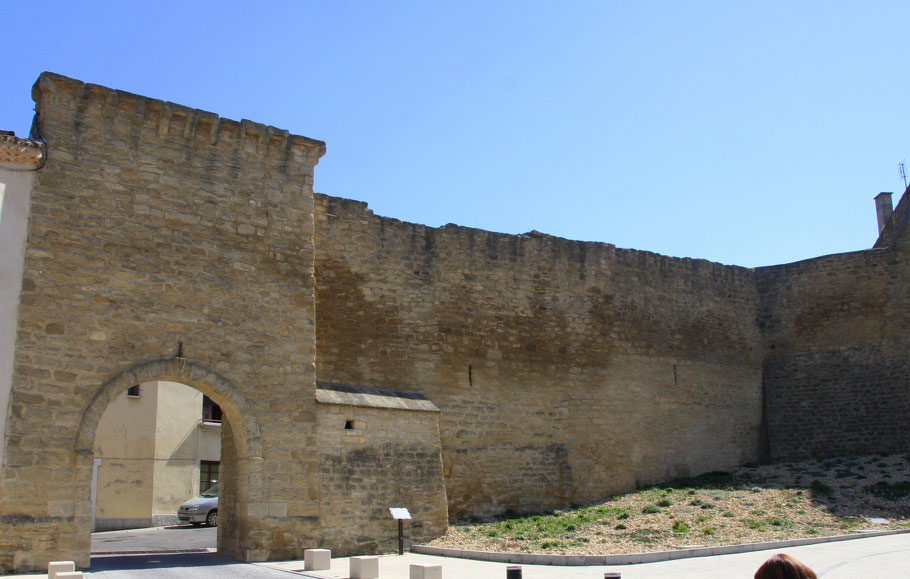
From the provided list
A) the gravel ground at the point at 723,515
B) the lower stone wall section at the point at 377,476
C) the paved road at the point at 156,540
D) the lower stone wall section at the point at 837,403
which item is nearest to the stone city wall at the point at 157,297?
the lower stone wall section at the point at 377,476

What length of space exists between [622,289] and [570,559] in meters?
8.74

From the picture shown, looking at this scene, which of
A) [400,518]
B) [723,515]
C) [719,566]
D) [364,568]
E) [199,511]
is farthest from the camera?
[199,511]

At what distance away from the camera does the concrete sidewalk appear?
9039 mm

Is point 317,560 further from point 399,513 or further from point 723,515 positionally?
point 723,515

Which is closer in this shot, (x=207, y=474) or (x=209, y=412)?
(x=207, y=474)

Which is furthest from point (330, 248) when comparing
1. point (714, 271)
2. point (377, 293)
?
point (714, 271)

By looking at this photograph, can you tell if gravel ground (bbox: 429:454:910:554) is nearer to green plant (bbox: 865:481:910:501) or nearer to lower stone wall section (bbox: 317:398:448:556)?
green plant (bbox: 865:481:910:501)

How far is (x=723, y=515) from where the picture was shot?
13844 millimetres

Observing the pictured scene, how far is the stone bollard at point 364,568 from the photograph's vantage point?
31.4 ft

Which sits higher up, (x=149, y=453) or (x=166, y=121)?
(x=166, y=121)

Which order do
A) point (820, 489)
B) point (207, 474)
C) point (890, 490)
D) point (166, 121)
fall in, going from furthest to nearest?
point (207, 474) < point (820, 489) < point (890, 490) < point (166, 121)

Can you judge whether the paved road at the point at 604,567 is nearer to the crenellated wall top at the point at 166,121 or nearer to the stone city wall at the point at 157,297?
the stone city wall at the point at 157,297

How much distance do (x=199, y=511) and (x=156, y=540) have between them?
2.69 metres

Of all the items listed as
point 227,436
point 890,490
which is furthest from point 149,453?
point 890,490
